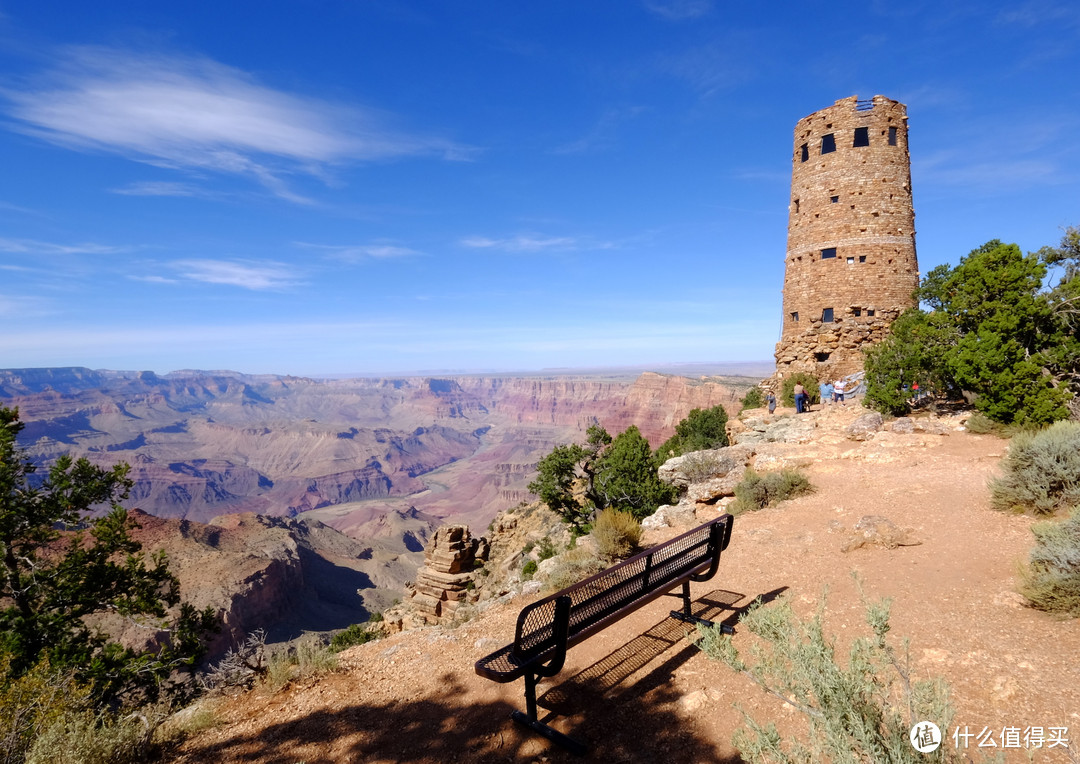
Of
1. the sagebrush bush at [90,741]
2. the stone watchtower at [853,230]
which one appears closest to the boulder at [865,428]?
the stone watchtower at [853,230]

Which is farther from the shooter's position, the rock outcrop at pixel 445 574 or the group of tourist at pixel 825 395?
the rock outcrop at pixel 445 574

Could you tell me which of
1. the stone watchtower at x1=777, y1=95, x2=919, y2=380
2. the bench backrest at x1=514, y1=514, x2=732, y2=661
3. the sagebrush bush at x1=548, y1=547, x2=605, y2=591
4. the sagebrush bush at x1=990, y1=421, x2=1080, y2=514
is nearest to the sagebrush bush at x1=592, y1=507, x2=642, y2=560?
the sagebrush bush at x1=548, y1=547, x2=605, y2=591

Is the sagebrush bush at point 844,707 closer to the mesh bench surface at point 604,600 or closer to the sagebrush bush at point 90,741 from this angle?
the mesh bench surface at point 604,600

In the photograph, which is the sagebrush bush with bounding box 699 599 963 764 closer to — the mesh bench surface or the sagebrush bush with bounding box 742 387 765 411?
the mesh bench surface

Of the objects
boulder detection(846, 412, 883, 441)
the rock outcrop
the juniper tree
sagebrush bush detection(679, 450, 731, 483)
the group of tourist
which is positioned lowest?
the rock outcrop

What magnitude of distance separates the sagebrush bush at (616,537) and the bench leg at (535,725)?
3.56 metres

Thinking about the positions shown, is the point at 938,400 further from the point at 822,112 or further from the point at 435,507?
the point at 435,507

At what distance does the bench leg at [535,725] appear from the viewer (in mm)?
3887

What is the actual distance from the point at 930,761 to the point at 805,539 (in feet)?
18.4

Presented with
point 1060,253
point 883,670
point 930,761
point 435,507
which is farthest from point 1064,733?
point 435,507

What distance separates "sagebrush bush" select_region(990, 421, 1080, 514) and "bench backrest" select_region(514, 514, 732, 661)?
14.6 ft

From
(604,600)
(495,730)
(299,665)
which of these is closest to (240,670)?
(299,665)

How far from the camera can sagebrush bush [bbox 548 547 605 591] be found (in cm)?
734

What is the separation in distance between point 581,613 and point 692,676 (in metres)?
1.22
